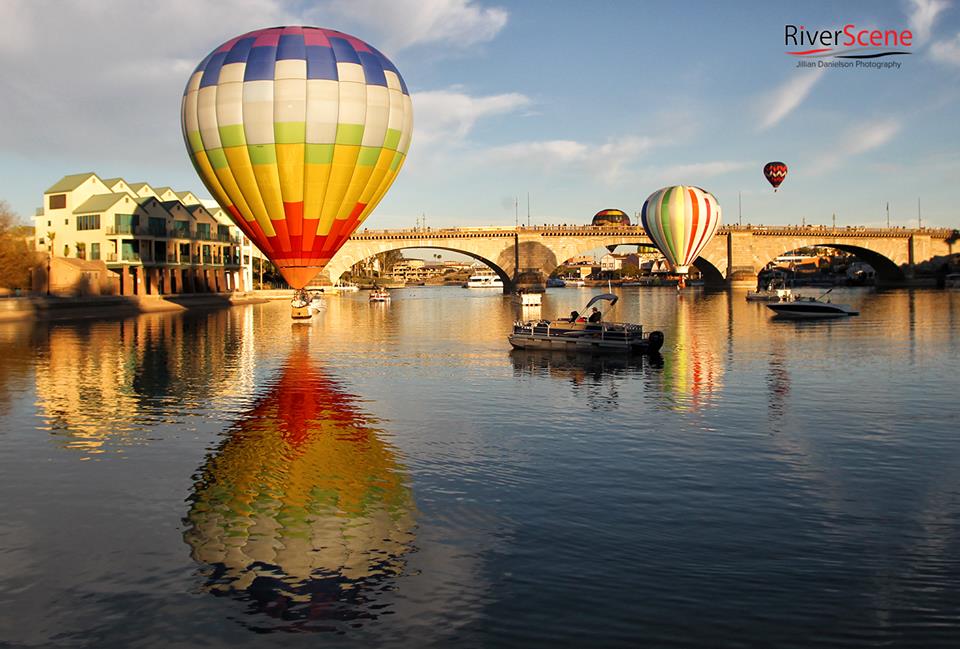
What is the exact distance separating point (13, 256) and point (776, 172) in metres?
116

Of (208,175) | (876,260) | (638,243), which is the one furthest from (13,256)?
(876,260)

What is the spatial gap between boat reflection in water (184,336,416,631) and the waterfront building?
298 ft

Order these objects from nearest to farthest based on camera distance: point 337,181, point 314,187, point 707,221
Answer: point 314,187
point 337,181
point 707,221

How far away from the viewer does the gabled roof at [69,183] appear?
367 feet

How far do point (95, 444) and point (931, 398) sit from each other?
90.2 ft

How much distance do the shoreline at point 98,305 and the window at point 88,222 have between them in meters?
13.7

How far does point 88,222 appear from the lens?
4274 inches

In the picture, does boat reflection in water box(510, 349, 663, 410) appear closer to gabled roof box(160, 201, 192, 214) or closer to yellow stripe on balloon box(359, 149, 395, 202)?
yellow stripe on balloon box(359, 149, 395, 202)

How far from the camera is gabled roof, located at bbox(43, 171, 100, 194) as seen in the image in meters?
112

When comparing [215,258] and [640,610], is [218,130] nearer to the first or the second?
[640,610]

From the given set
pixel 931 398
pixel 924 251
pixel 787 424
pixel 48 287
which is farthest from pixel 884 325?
pixel 924 251

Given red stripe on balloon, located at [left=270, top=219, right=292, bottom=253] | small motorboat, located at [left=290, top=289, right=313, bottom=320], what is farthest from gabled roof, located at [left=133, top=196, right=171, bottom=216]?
red stripe on balloon, located at [left=270, top=219, right=292, bottom=253]

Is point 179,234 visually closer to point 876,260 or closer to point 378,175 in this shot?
point 378,175

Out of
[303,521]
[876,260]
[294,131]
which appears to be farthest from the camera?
[876,260]
